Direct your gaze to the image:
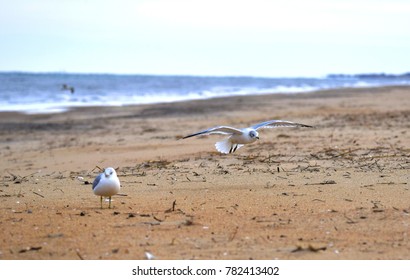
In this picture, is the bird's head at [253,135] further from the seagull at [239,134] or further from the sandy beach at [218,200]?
the sandy beach at [218,200]

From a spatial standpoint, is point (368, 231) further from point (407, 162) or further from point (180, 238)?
point (407, 162)

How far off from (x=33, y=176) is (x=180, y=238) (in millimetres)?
4964

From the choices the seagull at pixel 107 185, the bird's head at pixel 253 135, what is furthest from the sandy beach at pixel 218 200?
the bird's head at pixel 253 135

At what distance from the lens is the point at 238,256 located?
17.7 feet

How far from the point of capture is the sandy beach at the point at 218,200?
18.5 feet

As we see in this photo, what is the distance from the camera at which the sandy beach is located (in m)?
5.64

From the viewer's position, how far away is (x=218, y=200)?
24.7 feet

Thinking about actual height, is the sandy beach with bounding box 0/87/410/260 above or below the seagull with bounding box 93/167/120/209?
below

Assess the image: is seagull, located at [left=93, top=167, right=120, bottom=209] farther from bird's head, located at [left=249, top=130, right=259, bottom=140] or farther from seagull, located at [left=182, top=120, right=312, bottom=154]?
bird's head, located at [left=249, top=130, right=259, bottom=140]

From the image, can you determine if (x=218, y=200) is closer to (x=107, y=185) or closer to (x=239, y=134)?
(x=107, y=185)

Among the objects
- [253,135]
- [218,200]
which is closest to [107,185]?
[218,200]

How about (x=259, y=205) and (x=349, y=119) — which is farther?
(x=349, y=119)

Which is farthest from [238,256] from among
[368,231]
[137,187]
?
[137,187]

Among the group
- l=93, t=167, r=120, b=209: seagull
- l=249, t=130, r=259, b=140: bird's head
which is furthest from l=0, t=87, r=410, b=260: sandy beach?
l=249, t=130, r=259, b=140: bird's head
